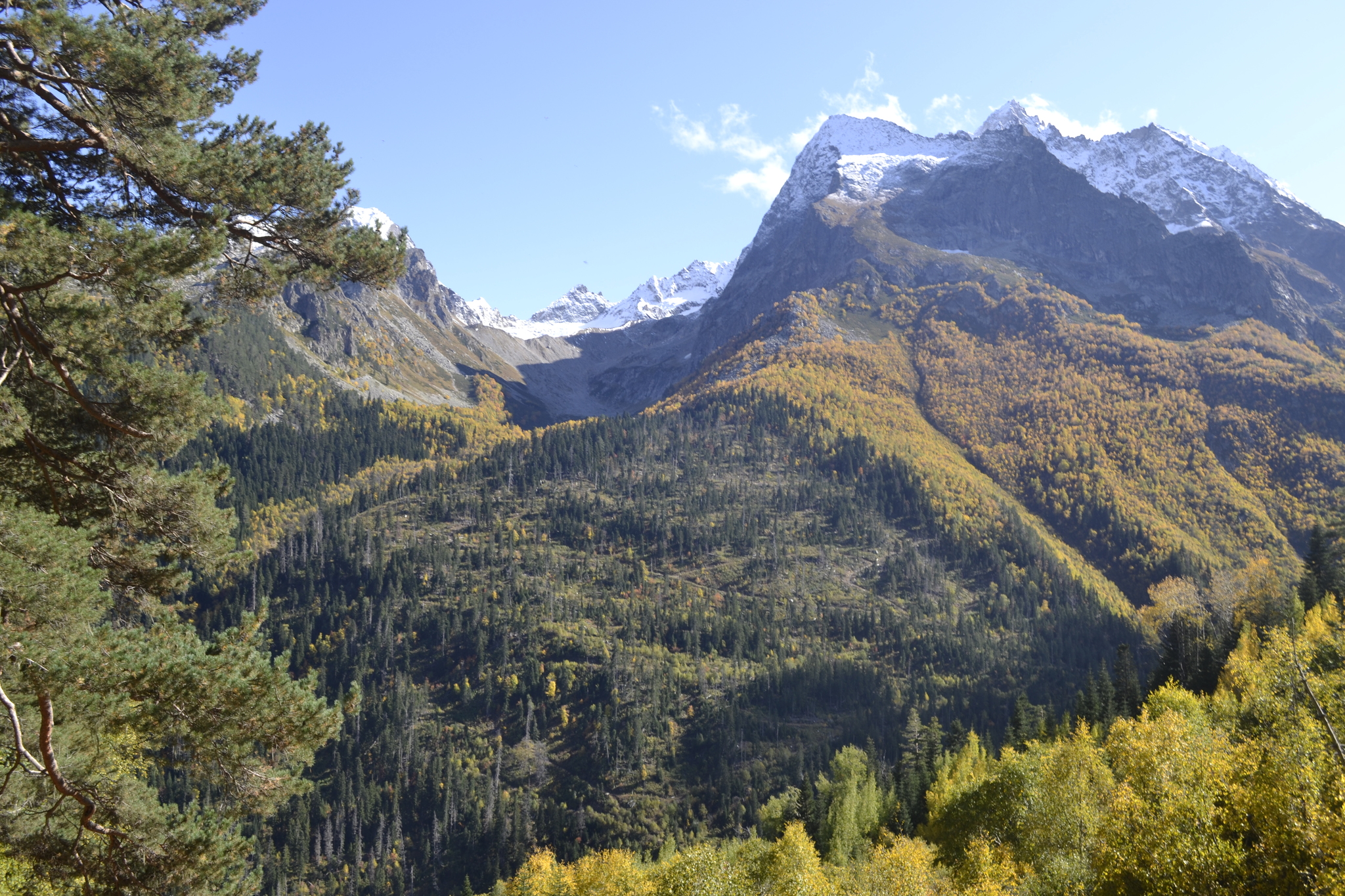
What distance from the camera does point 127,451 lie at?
48.2ft

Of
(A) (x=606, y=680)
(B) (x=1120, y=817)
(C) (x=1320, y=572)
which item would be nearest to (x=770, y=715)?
(A) (x=606, y=680)

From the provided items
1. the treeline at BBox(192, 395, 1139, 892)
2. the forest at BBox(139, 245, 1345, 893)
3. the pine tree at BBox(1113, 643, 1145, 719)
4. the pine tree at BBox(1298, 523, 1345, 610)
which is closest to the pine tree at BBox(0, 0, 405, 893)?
the forest at BBox(139, 245, 1345, 893)

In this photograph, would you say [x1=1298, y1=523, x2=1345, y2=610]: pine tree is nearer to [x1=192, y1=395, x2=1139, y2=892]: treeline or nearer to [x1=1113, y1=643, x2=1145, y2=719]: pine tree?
[x1=1113, y1=643, x2=1145, y2=719]: pine tree

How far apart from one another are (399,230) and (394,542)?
19582 centimetres

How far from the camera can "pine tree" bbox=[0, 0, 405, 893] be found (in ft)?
39.0

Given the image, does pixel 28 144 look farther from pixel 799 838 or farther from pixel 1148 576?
pixel 1148 576

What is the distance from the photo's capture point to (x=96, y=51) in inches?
508

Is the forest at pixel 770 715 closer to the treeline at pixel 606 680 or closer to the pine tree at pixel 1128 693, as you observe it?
the pine tree at pixel 1128 693

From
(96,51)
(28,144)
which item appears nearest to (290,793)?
(28,144)

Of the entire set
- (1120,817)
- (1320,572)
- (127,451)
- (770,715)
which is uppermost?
(127,451)

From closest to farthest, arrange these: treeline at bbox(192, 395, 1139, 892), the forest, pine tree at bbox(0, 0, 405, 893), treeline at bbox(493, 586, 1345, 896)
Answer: pine tree at bbox(0, 0, 405, 893)
treeline at bbox(493, 586, 1345, 896)
the forest
treeline at bbox(192, 395, 1139, 892)

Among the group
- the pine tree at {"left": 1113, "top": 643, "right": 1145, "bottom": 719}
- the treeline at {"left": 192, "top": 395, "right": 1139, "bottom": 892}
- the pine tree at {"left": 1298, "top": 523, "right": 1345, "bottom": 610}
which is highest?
the pine tree at {"left": 1298, "top": 523, "right": 1345, "bottom": 610}

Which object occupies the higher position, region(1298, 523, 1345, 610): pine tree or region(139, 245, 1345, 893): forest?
region(1298, 523, 1345, 610): pine tree

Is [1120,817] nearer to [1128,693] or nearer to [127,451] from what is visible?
[127,451]
